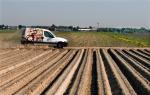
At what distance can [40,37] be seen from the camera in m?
34.7

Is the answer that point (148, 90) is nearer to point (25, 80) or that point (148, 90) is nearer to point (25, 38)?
point (25, 80)

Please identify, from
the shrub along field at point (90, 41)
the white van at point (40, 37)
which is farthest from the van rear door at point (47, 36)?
the shrub along field at point (90, 41)

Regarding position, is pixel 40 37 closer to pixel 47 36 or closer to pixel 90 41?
pixel 47 36

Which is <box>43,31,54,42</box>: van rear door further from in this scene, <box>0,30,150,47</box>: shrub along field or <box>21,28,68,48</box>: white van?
<box>0,30,150,47</box>: shrub along field

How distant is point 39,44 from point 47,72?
17.2m

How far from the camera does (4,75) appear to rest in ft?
54.5

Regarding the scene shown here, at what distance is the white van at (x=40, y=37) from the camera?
34681mm

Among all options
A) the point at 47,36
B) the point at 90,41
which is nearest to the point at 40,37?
the point at 47,36

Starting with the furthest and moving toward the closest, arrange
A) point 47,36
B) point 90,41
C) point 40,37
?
1. point 90,41
2. point 47,36
3. point 40,37

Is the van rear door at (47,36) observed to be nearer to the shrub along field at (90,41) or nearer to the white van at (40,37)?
the white van at (40,37)

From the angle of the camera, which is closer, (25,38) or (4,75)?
(4,75)

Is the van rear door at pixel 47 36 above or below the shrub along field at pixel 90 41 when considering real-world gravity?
above

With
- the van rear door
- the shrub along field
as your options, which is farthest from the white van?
the shrub along field

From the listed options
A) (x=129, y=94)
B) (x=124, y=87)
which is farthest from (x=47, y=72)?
(x=129, y=94)
